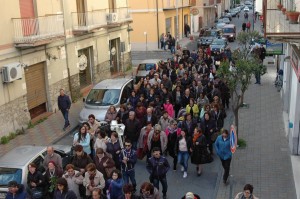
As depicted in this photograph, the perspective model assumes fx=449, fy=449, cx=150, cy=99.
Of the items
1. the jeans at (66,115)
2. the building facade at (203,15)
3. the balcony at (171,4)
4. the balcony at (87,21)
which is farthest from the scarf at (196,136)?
the building facade at (203,15)

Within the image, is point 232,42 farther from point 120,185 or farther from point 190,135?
point 120,185

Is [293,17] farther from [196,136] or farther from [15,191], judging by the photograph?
[15,191]

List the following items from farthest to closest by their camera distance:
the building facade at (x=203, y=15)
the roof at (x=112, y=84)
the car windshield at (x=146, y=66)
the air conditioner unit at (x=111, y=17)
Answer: the building facade at (x=203, y=15), the air conditioner unit at (x=111, y=17), the car windshield at (x=146, y=66), the roof at (x=112, y=84)

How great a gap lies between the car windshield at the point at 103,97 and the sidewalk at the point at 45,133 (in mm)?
1512

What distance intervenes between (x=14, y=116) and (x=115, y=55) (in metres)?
13.0

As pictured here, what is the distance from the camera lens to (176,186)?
39.2 ft

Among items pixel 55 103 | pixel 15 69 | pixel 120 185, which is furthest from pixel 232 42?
pixel 120 185

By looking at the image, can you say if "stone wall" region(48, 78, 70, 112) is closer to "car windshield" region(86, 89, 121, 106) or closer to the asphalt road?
"car windshield" region(86, 89, 121, 106)

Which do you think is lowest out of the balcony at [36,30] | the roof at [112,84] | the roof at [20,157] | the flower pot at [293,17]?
the roof at [20,157]

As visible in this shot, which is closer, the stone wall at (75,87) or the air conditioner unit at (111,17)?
the stone wall at (75,87)

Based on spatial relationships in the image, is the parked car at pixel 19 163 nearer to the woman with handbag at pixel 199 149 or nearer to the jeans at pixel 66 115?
the woman with handbag at pixel 199 149

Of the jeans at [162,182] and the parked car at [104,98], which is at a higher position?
the parked car at [104,98]

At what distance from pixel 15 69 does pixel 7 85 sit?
676 mm

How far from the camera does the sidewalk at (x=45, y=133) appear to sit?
16.3 meters
